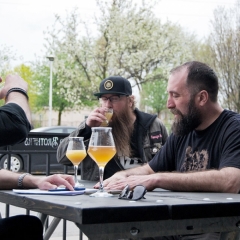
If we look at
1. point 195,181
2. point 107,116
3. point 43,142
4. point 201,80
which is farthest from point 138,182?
point 43,142

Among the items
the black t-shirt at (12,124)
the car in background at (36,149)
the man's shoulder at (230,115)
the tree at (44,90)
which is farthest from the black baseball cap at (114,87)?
the tree at (44,90)

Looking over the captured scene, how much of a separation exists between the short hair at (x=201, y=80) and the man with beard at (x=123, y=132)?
3.60 feet

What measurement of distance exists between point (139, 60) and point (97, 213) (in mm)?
23343

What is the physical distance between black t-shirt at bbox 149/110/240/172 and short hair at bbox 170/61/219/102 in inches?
8.3

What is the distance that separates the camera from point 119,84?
4.93 metres

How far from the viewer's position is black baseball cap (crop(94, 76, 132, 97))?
4879mm

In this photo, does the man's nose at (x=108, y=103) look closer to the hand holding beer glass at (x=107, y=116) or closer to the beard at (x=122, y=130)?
the beard at (x=122, y=130)

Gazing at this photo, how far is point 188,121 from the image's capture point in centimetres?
350

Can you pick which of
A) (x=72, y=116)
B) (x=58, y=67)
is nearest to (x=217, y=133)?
(x=58, y=67)

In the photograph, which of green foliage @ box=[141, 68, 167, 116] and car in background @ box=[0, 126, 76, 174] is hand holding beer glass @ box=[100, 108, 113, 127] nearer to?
car in background @ box=[0, 126, 76, 174]

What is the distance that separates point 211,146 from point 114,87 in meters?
1.74

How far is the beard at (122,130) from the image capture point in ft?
15.4

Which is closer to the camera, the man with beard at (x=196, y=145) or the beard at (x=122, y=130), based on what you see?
the man with beard at (x=196, y=145)

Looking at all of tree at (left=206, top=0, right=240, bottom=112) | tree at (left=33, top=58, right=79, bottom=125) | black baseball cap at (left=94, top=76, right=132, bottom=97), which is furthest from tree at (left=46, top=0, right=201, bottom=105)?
black baseball cap at (left=94, top=76, right=132, bottom=97)
